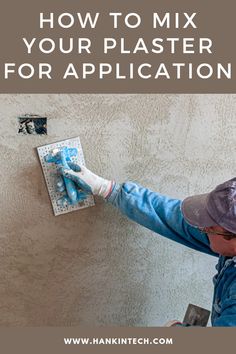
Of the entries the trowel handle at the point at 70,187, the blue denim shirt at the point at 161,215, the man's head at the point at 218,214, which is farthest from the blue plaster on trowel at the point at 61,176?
the man's head at the point at 218,214

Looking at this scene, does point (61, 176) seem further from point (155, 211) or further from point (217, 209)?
point (217, 209)

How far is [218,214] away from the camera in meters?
1.26

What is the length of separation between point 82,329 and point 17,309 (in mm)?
273

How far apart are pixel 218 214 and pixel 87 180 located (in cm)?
48

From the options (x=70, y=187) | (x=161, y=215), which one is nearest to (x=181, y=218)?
(x=161, y=215)

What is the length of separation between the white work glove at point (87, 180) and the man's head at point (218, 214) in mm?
301

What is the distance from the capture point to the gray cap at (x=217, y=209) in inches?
48.9

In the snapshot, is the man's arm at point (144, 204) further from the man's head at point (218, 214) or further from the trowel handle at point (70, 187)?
the man's head at point (218, 214)

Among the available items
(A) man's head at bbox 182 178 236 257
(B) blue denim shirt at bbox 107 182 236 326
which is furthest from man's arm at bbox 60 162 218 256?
(A) man's head at bbox 182 178 236 257

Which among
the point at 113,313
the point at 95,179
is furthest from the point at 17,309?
the point at 95,179

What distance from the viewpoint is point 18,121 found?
144 cm

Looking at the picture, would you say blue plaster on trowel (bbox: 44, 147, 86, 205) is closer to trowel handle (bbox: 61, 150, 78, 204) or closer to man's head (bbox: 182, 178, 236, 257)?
trowel handle (bbox: 61, 150, 78, 204)

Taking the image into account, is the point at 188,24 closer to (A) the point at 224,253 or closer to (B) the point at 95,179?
(B) the point at 95,179

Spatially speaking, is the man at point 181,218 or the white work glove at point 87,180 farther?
the white work glove at point 87,180
